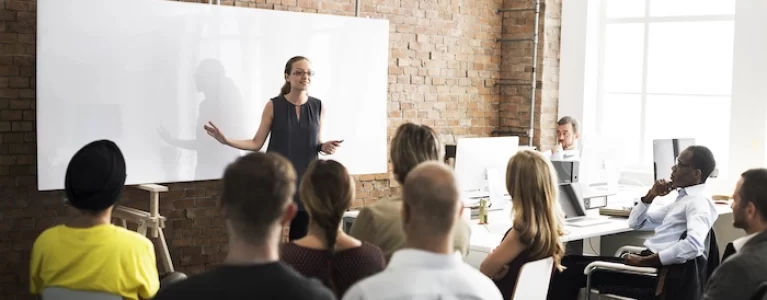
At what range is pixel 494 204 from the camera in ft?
18.6

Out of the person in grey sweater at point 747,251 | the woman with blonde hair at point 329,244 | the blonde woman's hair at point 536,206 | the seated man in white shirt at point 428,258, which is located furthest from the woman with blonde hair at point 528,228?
the seated man in white shirt at point 428,258

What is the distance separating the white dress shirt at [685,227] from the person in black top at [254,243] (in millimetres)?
3206

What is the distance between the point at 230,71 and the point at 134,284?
3500 mm

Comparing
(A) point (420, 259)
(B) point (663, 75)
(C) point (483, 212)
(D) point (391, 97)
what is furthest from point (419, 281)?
(B) point (663, 75)

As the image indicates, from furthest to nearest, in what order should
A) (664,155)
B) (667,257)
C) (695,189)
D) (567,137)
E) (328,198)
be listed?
(567,137), (664,155), (695,189), (667,257), (328,198)

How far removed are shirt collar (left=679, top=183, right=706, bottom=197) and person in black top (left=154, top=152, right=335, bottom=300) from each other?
336 centimetres

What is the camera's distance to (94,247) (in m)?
2.82

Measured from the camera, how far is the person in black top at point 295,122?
5721 millimetres

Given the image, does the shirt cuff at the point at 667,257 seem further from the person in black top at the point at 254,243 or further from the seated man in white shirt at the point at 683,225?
the person in black top at the point at 254,243

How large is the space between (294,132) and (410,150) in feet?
7.31

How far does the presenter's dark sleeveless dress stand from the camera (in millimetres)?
5746

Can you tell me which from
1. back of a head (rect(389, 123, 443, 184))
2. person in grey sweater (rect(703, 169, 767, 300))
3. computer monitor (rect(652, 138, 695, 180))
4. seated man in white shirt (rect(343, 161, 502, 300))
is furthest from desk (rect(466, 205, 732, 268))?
seated man in white shirt (rect(343, 161, 502, 300))

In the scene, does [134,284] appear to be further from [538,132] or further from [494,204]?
[538,132]

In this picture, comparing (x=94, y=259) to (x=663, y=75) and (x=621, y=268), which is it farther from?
(x=663, y=75)
